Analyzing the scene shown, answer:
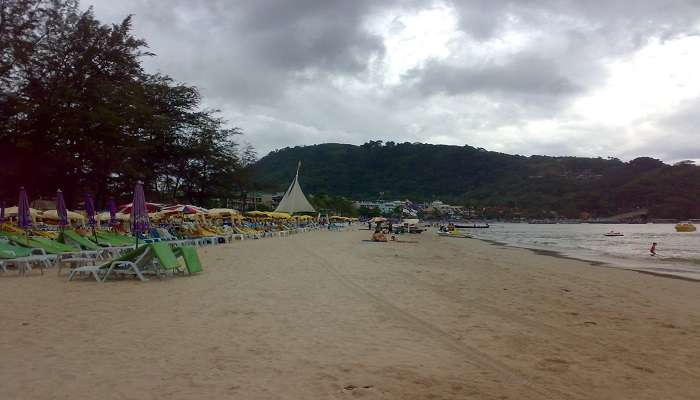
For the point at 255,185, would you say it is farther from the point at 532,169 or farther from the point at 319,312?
the point at 532,169

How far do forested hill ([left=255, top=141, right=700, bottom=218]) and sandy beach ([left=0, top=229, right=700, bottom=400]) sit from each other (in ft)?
297

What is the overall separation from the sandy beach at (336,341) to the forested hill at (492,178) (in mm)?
90644

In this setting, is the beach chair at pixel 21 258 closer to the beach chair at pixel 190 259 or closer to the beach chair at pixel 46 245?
the beach chair at pixel 46 245

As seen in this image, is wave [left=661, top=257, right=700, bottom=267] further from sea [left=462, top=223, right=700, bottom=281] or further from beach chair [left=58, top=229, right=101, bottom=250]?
beach chair [left=58, top=229, right=101, bottom=250]

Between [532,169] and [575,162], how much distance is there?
504 inches

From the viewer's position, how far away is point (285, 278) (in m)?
9.55

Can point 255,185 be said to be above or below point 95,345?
above

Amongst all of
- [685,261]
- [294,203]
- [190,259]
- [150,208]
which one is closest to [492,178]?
[294,203]

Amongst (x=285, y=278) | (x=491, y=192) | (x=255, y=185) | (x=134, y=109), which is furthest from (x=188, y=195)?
(x=491, y=192)

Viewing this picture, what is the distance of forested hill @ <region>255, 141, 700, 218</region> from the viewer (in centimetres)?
9981

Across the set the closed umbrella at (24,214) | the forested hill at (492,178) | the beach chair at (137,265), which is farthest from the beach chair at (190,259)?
the forested hill at (492,178)

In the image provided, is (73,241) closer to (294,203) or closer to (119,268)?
(119,268)

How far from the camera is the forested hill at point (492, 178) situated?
99.8 meters

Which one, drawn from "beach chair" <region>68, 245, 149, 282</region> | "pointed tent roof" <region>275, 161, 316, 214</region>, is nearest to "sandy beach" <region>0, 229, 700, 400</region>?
"beach chair" <region>68, 245, 149, 282</region>
